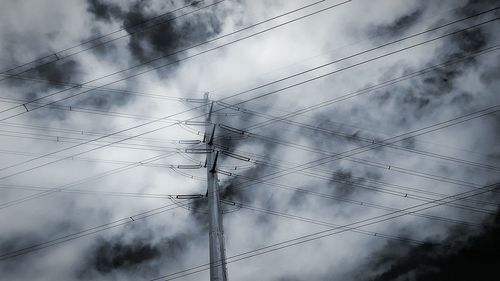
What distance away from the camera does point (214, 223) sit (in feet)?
45.2

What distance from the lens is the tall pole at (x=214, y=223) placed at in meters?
12.2

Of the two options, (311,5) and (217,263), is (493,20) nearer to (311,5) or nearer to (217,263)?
(311,5)

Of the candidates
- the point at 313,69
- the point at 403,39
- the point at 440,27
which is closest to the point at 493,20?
the point at 440,27

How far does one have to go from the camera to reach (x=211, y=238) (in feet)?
43.7

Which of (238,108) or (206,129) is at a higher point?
(238,108)

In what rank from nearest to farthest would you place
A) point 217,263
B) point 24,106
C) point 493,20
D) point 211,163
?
point 493,20 → point 217,263 → point 24,106 → point 211,163

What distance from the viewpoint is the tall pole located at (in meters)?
12.2

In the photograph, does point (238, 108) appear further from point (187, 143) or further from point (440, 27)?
point (440, 27)

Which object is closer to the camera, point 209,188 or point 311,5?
point 311,5

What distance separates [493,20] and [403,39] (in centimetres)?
287

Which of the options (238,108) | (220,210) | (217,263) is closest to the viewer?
(217,263)

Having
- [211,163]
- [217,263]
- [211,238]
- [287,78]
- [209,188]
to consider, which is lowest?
[217,263]

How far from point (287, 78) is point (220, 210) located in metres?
6.57

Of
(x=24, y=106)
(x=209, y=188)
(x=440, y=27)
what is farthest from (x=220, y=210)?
(x=440, y=27)
